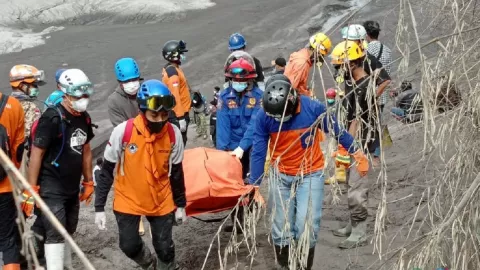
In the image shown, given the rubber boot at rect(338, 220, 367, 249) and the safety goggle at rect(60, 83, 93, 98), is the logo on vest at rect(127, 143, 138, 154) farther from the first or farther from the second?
the rubber boot at rect(338, 220, 367, 249)

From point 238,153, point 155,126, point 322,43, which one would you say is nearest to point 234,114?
point 238,153

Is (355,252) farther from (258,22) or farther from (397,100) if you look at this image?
(258,22)

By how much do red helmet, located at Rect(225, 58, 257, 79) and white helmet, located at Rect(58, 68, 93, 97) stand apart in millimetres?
1750

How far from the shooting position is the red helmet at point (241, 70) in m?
6.54

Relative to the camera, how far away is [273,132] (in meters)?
5.25

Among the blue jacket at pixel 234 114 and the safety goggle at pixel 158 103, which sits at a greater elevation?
the safety goggle at pixel 158 103

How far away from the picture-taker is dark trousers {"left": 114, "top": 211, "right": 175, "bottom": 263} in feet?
17.4

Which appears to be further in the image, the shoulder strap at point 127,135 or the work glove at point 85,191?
the work glove at point 85,191

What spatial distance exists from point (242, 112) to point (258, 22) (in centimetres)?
1376

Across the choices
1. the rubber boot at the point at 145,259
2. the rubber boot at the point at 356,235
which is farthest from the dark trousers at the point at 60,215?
the rubber boot at the point at 356,235

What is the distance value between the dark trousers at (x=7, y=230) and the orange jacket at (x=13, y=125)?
9 centimetres

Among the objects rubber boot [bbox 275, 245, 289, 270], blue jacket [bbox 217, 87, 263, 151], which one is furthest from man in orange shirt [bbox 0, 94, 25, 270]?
blue jacket [bbox 217, 87, 263, 151]

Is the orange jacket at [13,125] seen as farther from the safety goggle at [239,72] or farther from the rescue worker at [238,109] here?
the safety goggle at [239,72]

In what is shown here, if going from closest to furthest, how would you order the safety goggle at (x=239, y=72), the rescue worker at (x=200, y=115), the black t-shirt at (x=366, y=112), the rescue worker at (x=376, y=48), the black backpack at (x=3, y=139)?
the black t-shirt at (x=366, y=112)
the black backpack at (x=3, y=139)
the safety goggle at (x=239, y=72)
the rescue worker at (x=376, y=48)
the rescue worker at (x=200, y=115)
